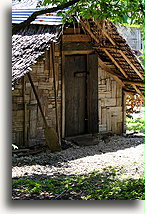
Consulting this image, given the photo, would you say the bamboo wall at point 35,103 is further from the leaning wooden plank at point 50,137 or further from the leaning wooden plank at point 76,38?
the leaning wooden plank at point 50,137

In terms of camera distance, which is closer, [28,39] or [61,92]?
[28,39]

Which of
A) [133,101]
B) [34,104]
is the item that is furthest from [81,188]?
[133,101]

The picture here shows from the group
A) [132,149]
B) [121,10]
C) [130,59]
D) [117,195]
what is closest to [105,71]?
[130,59]

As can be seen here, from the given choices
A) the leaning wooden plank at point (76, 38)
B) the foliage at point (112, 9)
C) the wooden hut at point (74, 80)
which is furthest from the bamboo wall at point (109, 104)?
the foliage at point (112, 9)

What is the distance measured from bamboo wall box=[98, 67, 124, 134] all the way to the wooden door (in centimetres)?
19

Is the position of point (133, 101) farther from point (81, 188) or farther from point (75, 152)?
point (81, 188)

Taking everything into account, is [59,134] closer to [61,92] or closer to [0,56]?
[61,92]

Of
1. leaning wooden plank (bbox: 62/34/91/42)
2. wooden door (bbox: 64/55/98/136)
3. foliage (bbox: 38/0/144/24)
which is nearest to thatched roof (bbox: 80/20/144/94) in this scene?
leaning wooden plank (bbox: 62/34/91/42)

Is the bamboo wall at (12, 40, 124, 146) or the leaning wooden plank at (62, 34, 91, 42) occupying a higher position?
the leaning wooden plank at (62, 34, 91, 42)

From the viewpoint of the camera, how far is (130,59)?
346 inches

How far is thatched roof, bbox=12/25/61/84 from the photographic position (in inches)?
282

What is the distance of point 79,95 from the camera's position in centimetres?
912

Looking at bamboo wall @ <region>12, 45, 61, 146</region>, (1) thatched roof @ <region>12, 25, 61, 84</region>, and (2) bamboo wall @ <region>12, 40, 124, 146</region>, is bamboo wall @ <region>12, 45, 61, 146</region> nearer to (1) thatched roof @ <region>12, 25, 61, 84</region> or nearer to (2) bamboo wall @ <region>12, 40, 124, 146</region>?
(2) bamboo wall @ <region>12, 40, 124, 146</region>

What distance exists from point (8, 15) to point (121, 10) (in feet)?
4.01
